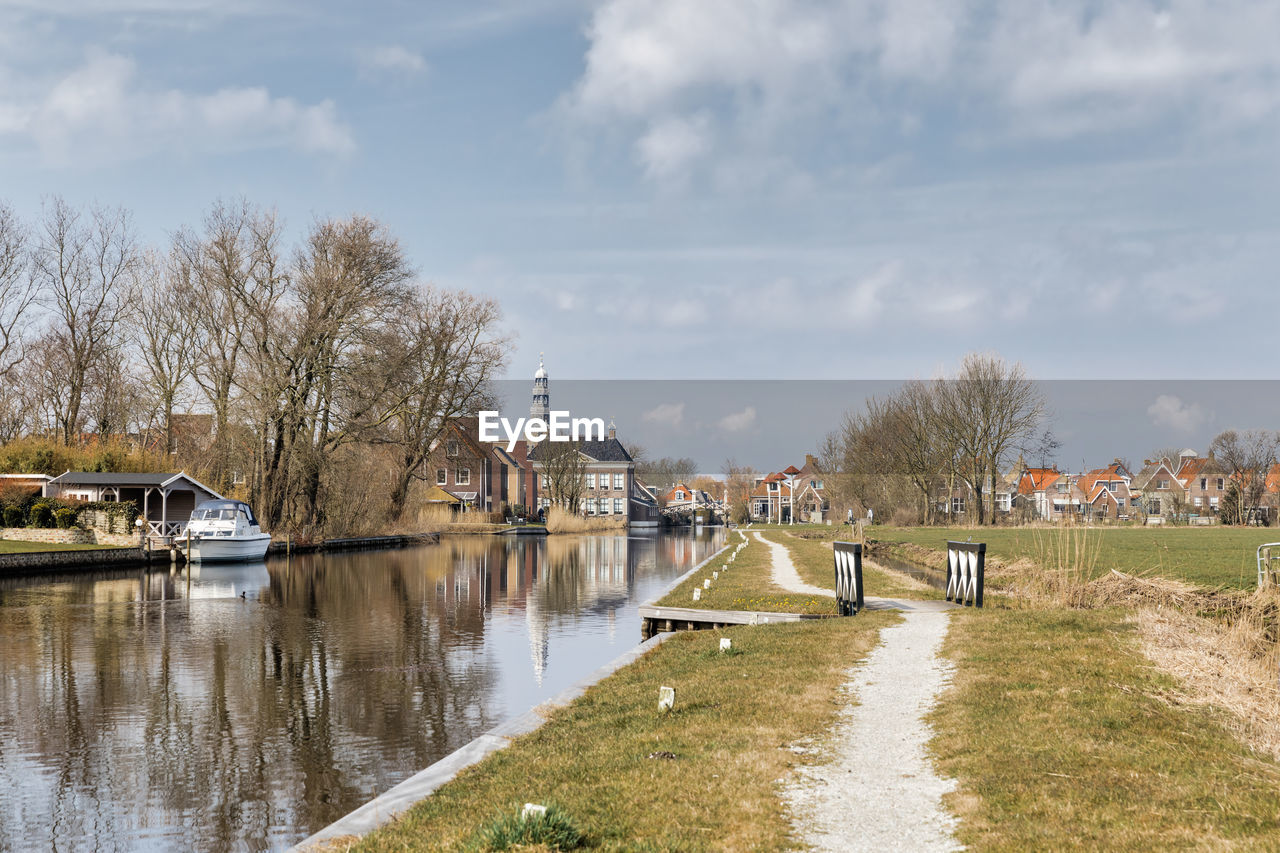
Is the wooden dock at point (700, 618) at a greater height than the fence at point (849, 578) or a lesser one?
lesser

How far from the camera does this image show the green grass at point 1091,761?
576 centimetres

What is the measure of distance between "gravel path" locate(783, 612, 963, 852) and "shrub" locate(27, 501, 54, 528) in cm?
3662

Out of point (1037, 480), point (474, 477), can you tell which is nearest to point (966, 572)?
point (474, 477)

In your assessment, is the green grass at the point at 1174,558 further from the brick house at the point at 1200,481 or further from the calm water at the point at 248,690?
the brick house at the point at 1200,481

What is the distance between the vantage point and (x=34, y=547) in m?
34.8

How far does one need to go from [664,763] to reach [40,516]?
38.3m

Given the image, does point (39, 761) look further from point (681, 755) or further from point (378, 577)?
point (378, 577)

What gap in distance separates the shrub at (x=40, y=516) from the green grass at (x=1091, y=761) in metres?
37.5

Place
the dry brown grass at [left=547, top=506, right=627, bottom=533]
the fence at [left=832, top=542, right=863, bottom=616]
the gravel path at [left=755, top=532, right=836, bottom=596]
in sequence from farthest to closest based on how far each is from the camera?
the dry brown grass at [left=547, top=506, right=627, bottom=533] → the gravel path at [left=755, top=532, right=836, bottom=596] → the fence at [left=832, top=542, right=863, bottom=616]

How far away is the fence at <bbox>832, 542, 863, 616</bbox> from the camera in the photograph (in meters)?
17.1

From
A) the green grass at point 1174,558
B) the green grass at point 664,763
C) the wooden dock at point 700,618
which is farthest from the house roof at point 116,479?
the green grass at point 664,763

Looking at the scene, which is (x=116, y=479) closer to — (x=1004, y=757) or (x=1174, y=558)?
(x=1174, y=558)

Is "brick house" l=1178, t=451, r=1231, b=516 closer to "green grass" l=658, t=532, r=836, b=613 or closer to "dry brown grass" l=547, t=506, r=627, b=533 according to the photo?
"dry brown grass" l=547, t=506, r=627, b=533

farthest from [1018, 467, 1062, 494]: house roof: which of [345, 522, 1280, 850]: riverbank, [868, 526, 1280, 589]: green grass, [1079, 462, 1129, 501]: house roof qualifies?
[345, 522, 1280, 850]: riverbank
